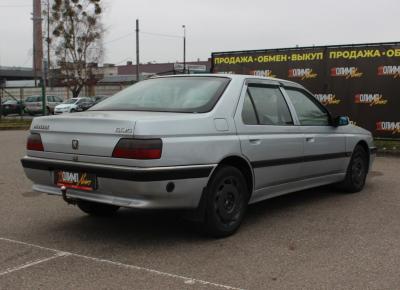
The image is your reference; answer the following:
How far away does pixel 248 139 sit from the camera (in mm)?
5402

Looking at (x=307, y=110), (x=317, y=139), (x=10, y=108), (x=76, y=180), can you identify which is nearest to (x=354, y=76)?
(x=307, y=110)

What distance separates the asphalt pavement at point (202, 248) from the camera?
4078 mm

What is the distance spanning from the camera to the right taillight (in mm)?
4520

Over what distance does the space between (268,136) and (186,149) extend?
1282 mm

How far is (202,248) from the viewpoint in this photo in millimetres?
4883

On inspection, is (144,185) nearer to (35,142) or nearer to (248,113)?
(35,142)

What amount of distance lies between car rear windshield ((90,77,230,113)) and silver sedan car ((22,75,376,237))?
0.01 m

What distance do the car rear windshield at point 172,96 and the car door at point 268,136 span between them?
1.11ft

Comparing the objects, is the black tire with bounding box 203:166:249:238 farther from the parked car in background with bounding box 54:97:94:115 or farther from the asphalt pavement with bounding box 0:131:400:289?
the parked car in background with bounding box 54:97:94:115

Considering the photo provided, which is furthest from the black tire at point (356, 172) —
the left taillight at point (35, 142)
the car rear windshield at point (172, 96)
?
the left taillight at point (35, 142)

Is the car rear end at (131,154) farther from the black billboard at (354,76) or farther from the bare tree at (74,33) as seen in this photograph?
the bare tree at (74,33)

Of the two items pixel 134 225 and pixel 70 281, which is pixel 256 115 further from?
pixel 70 281

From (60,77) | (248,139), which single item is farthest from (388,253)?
(60,77)

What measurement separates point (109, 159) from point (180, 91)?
1256 mm
